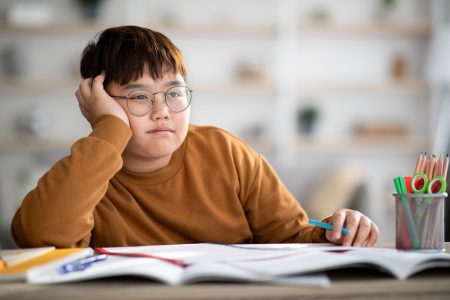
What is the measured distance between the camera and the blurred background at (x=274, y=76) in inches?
190

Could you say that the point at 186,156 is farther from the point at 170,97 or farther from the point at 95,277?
the point at 95,277

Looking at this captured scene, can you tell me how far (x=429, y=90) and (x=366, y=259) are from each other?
14.8 ft

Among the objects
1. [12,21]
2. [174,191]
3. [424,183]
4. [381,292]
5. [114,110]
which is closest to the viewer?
[381,292]

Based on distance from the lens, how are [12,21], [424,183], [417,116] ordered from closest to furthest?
[424,183], [12,21], [417,116]

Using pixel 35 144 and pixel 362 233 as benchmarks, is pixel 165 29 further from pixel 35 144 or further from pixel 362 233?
pixel 362 233

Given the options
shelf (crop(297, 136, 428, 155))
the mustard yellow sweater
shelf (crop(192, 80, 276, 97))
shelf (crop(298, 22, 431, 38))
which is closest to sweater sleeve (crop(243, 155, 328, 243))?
the mustard yellow sweater

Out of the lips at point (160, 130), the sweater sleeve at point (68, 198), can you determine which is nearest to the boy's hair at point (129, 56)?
the lips at point (160, 130)

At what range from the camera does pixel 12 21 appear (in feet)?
15.5

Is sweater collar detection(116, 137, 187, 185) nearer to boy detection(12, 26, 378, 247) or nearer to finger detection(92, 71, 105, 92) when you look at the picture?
boy detection(12, 26, 378, 247)

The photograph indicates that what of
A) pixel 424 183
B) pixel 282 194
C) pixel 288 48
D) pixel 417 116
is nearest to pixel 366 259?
pixel 424 183

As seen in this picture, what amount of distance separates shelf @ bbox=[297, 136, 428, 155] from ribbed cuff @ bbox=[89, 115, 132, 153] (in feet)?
12.5

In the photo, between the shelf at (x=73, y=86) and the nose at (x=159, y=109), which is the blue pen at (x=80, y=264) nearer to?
the nose at (x=159, y=109)

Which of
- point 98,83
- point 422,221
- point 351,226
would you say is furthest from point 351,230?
point 98,83

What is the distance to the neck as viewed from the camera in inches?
53.7
